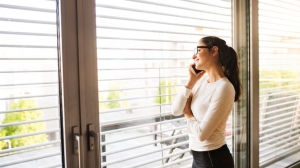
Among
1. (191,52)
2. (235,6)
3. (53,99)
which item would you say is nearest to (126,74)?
(53,99)

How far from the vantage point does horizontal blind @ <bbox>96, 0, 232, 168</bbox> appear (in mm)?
1472

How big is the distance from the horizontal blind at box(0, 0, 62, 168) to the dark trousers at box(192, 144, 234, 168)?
2.53ft

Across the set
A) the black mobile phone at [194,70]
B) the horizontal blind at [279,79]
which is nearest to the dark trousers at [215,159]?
the black mobile phone at [194,70]

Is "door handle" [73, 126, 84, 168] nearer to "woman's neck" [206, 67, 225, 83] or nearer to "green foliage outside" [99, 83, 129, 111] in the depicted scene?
"green foliage outside" [99, 83, 129, 111]

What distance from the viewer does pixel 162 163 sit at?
180 cm

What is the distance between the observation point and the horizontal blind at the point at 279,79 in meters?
2.42

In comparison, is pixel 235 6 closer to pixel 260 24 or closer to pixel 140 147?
pixel 260 24

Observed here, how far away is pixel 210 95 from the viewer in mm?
1501

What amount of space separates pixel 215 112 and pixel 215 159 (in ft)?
0.96

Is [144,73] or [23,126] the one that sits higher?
[144,73]

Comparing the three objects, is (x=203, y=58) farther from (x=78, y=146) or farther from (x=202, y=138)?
(x=78, y=146)

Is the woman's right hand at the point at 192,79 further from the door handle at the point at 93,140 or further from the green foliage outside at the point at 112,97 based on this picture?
the door handle at the point at 93,140

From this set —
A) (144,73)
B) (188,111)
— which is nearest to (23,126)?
(144,73)

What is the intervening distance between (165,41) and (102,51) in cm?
48
